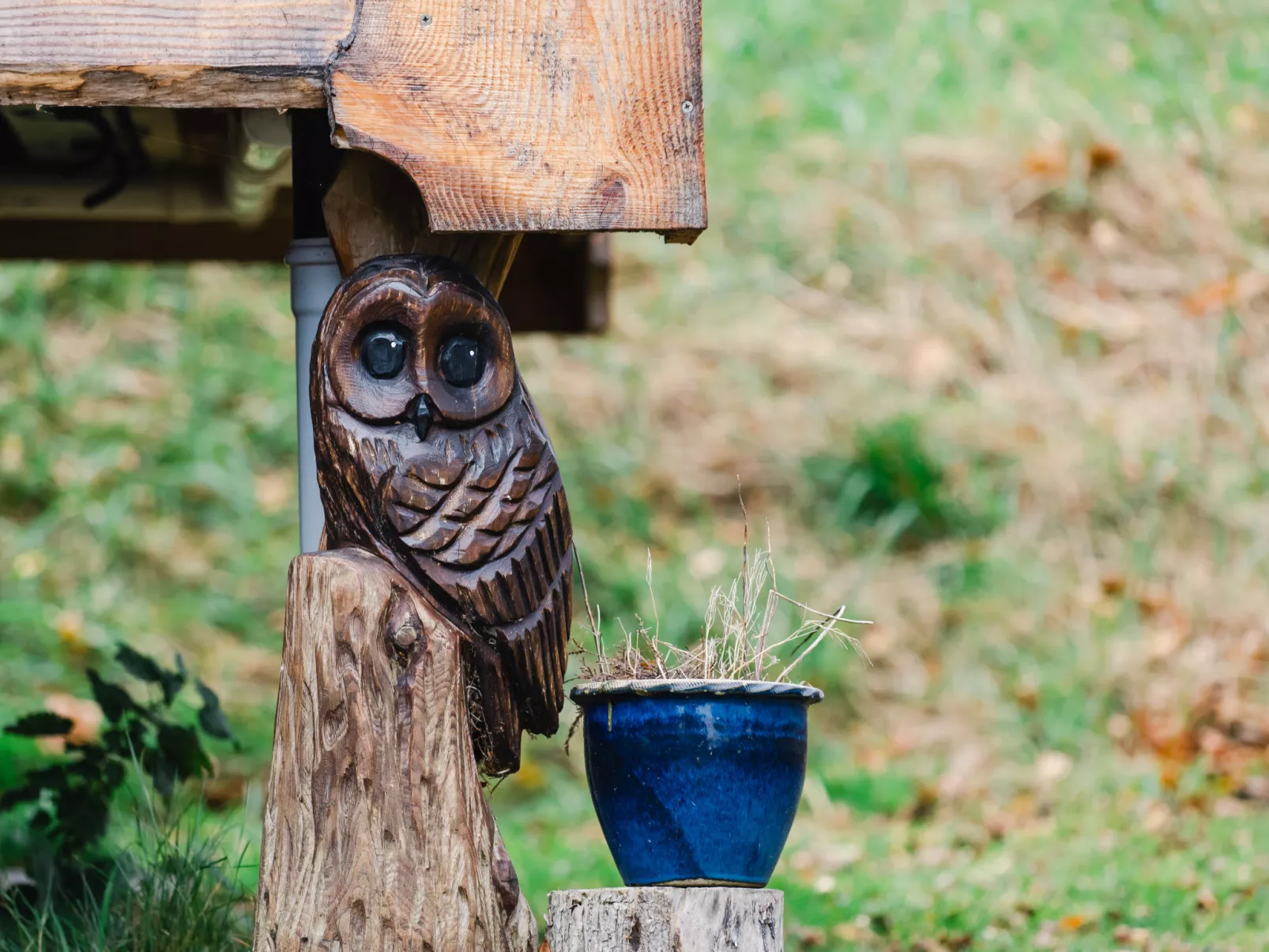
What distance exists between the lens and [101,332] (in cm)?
723

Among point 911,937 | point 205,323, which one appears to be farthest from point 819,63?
point 911,937

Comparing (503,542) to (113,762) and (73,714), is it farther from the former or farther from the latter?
(73,714)

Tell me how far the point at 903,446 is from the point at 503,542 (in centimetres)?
460

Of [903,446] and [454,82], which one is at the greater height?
[454,82]

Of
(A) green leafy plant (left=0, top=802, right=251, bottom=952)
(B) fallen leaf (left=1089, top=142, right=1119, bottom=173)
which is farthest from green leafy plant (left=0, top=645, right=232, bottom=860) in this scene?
(B) fallen leaf (left=1089, top=142, right=1119, bottom=173)

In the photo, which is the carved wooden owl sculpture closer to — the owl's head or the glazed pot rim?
the owl's head

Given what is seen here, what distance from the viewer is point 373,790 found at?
229 centimetres

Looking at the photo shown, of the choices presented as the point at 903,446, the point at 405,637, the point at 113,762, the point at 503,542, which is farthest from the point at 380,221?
the point at 903,446

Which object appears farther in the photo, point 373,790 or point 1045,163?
point 1045,163

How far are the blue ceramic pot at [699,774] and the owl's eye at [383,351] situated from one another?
621 mm

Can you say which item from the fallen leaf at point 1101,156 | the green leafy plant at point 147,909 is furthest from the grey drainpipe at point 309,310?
the fallen leaf at point 1101,156

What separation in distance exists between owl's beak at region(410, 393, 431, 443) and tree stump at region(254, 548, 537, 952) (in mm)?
231

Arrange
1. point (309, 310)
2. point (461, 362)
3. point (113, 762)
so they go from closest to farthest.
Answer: point (461, 362)
point (309, 310)
point (113, 762)

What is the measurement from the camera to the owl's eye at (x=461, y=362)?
2.49 m
